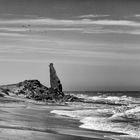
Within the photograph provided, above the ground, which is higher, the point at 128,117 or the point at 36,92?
the point at 128,117

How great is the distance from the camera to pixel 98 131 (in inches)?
1180

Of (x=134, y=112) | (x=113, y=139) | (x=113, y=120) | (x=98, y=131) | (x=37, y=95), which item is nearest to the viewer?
(x=113, y=139)

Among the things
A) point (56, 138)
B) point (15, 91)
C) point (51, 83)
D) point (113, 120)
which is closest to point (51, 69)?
point (51, 83)

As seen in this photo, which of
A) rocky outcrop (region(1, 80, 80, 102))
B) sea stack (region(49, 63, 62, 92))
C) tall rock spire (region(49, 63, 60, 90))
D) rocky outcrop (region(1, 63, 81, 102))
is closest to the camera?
rocky outcrop (region(1, 80, 80, 102))

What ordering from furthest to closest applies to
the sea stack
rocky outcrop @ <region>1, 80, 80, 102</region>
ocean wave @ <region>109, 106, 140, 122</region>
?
the sea stack < rocky outcrop @ <region>1, 80, 80, 102</region> < ocean wave @ <region>109, 106, 140, 122</region>

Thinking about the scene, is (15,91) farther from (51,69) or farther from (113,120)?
(113,120)

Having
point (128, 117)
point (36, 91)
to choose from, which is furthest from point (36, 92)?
point (128, 117)

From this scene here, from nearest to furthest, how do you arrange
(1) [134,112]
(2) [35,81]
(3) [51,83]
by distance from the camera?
(1) [134,112]
(2) [35,81]
(3) [51,83]

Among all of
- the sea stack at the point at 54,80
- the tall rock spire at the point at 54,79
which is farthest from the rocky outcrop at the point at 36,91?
the tall rock spire at the point at 54,79

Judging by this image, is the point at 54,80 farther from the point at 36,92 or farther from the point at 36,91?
the point at 36,92

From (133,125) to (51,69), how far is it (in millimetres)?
71877

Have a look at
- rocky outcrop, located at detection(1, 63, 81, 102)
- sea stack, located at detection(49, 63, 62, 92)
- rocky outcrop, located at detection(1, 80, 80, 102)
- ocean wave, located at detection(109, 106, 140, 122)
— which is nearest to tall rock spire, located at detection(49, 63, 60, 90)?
sea stack, located at detection(49, 63, 62, 92)

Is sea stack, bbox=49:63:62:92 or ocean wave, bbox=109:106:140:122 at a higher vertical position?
sea stack, bbox=49:63:62:92

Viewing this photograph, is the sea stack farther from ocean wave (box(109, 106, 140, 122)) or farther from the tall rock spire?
ocean wave (box(109, 106, 140, 122))
